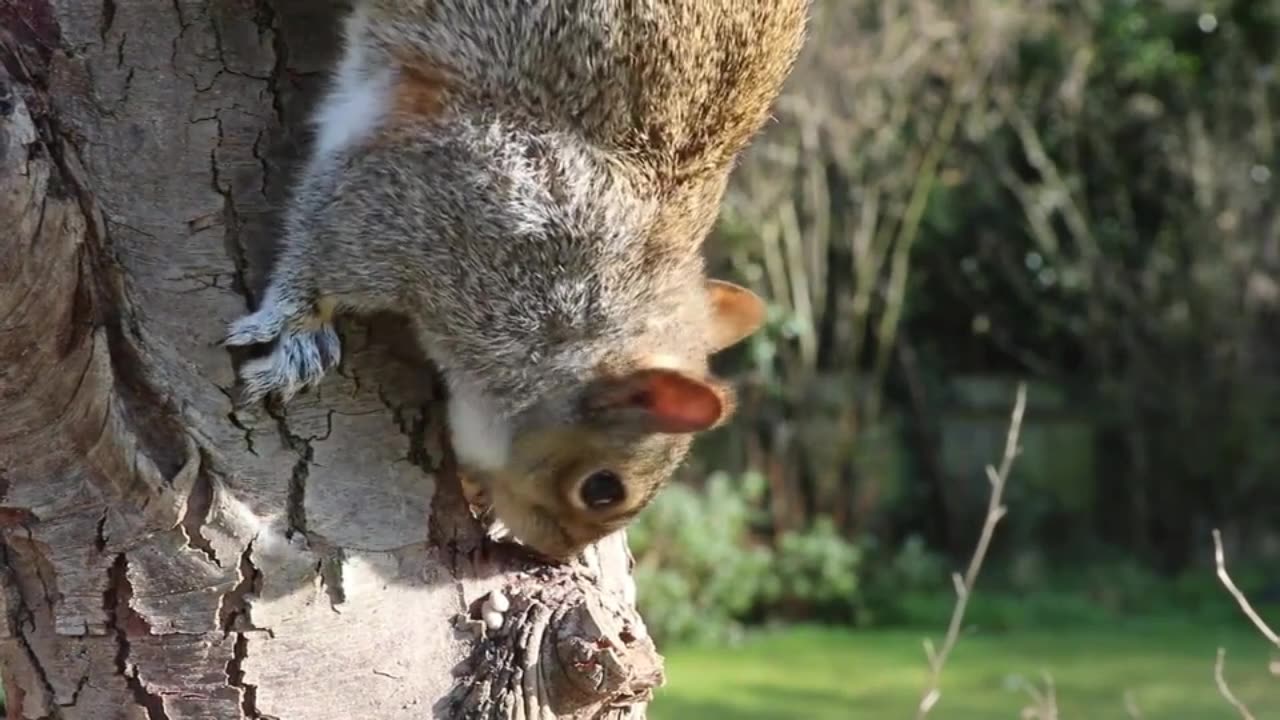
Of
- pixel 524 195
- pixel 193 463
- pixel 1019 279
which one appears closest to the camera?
pixel 193 463

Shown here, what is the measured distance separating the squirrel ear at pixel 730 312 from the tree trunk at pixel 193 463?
783mm

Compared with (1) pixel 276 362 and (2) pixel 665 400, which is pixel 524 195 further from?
(1) pixel 276 362

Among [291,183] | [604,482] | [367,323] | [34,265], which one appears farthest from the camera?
[604,482]

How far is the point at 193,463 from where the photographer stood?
65.9 inches

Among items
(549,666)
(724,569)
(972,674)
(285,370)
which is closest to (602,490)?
(549,666)

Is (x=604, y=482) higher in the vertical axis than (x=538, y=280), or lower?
lower

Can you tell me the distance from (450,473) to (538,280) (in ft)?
1.24

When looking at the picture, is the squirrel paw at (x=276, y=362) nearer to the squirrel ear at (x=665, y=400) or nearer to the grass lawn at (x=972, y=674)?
the squirrel ear at (x=665, y=400)

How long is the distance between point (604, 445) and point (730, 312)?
1.30 feet

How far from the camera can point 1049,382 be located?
10.7 meters

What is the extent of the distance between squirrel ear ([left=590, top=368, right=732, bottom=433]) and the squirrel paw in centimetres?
52

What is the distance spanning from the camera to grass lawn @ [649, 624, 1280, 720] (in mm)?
7012

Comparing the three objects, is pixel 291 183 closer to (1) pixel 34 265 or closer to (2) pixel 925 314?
(1) pixel 34 265

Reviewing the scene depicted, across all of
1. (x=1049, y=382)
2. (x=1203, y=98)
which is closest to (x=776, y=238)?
(x=1049, y=382)
